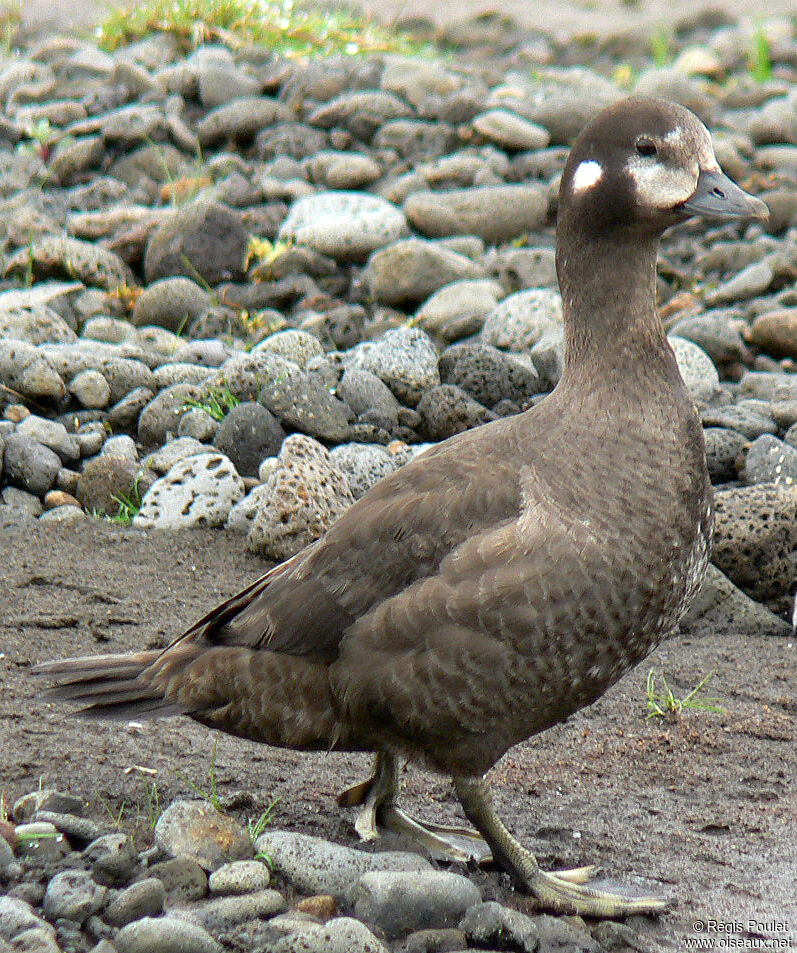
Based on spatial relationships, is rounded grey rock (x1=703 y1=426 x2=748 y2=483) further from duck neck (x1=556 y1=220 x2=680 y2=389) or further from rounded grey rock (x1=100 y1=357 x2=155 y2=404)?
rounded grey rock (x1=100 y1=357 x2=155 y2=404)

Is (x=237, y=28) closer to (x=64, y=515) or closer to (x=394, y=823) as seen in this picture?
(x=64, y=515)

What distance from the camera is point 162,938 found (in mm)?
2898

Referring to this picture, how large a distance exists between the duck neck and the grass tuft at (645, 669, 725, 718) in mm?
1311

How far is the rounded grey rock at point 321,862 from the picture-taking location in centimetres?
331

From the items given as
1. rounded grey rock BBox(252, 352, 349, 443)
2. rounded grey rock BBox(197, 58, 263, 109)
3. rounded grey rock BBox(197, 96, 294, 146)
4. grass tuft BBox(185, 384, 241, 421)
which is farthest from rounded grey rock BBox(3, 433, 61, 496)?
rounded grey rock BBox(197, 58, 263, 109)

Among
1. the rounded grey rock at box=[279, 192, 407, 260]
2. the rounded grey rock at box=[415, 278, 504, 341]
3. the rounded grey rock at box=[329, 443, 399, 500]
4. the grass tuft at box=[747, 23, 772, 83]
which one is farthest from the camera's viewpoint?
the grass tuft at box=[747, 23, 772, 83]

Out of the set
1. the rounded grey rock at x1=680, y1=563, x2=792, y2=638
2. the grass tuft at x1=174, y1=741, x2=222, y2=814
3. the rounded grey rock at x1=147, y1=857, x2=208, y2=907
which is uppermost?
the rounded grey rock at x1=147, y1=857, x2=208, y2=907

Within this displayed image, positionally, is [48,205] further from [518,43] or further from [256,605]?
[518,43]

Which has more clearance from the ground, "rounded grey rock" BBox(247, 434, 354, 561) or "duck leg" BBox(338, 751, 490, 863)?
"rounded grey rock" BBox(247, 434, 354, 561)

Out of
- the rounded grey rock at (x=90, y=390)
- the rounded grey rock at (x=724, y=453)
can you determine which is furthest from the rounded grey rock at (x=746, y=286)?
the rounded grey rock at (x=90, y=390)

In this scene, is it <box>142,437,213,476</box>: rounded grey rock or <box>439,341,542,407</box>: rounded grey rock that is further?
<box>439,341,542,407</box>: rounded grey rock

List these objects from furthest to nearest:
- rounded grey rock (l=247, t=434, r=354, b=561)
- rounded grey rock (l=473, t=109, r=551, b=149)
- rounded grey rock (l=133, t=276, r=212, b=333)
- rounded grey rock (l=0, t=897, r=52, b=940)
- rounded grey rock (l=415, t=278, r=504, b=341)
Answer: rounded grey rock (l=473, t=109, r=551, b=149), rounded grey rock (l=133, t=276, r=212, b=333), rounded grey rock (l=415, t=278, r=504, b=341), rounded grey rock (l=247, t=434, r=354, b=561), rounded grey rock (l=0, t=897, r=52, b=940)

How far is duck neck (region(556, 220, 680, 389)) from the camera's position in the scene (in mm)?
3674

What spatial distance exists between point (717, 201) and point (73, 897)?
2.42 metres
